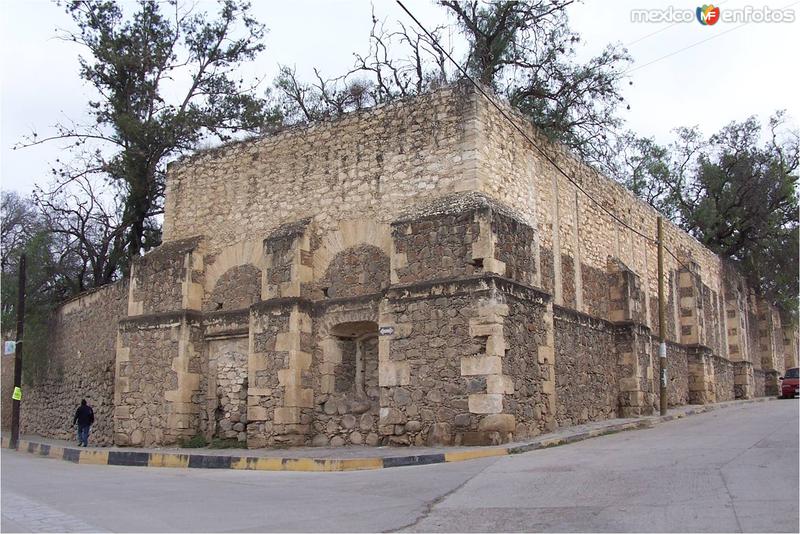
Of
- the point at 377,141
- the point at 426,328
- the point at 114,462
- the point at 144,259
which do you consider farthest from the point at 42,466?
the point at 377,141

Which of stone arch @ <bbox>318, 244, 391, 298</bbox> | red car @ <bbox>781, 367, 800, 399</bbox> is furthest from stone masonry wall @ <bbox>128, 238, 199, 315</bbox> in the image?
red car @ <bbox>781, 367, 800, 399</bbox>

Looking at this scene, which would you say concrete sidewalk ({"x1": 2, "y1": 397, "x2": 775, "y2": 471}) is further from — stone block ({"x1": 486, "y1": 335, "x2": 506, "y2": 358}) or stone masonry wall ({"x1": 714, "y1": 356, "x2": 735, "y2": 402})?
stone masonry wall ({"x1": 714, "y1": 356, "x2": 735, "y2": 402})

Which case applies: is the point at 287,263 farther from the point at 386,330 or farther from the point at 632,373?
the point at 632,373

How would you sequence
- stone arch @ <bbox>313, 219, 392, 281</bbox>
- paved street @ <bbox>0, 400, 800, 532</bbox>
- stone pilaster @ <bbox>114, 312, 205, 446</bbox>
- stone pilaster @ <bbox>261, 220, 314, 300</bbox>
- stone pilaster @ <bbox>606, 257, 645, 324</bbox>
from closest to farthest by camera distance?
1. paved street @ <bbox>0, 400, 800, 532</bbox>
2. stone arch @ <bbox>313, 219, 392, 281</bbox>
3. stone pilaster @ <bbox>261, 220, 314, 300</bbox>
4. stone pilaster @ <bbox>114, 312, 205, 446</bbox>
5. stone pilaster @ <bbox>606, 257, 645, 324</bbox>

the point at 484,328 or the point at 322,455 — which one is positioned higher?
the point at 484,328

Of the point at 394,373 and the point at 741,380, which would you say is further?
the point at 741,380

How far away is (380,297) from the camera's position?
13.9 metres

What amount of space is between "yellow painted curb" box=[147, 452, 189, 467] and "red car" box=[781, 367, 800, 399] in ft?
83.9

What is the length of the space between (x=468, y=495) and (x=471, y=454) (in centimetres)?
329

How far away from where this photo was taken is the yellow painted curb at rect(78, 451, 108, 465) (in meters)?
14.5

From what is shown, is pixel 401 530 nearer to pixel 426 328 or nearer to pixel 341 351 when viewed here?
pixel 426 328

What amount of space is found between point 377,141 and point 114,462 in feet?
25.7

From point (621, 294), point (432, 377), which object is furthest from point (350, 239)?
point (621, 294)

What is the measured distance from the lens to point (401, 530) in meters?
6.71
